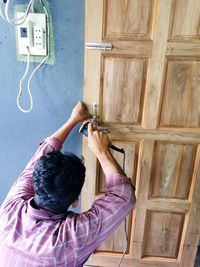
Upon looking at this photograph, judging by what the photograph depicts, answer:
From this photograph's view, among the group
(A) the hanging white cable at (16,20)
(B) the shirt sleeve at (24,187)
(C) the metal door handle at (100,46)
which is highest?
(A) the hanging white cable at (16,20)

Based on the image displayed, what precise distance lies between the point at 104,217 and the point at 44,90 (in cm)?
75

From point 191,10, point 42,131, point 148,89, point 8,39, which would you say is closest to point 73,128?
point 42,131

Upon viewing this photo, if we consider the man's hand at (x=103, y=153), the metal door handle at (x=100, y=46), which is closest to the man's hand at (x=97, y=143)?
the man's hand at (x=103, y=153)

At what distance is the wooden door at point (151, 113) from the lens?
4.03 ft

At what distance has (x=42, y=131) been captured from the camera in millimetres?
1513

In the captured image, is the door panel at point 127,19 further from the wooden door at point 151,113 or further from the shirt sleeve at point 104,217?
the shirt sleeve at point 104,217

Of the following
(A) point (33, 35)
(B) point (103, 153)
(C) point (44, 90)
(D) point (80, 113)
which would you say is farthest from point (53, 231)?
(A) point (33, 35)

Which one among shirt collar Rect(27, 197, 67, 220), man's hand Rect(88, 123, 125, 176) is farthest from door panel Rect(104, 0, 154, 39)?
shirt collar Rect(27, 197, 67, 220)

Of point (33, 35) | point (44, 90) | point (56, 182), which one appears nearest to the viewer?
point (56, 182)

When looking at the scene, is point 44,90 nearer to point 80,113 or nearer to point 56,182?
point 80,113

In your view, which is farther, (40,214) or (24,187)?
(24,187)

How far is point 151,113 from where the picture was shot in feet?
4.46

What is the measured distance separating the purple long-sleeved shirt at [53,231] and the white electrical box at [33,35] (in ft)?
2.40

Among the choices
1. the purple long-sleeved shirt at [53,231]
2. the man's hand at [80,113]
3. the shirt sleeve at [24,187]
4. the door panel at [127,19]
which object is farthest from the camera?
the man's hand at [80,113]
